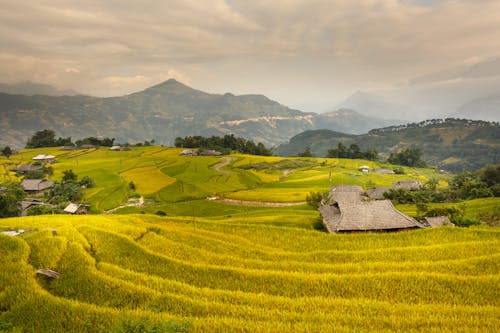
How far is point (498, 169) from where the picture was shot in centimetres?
6756

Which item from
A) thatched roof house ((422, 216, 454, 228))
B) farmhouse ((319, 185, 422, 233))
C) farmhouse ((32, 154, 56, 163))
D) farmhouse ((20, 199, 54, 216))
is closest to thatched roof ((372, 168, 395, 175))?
thatched roof house ((422, 216, 454, 228))

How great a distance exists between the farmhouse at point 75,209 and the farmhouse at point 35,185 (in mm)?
23139

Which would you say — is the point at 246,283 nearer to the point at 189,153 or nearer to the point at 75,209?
the point at 75,209

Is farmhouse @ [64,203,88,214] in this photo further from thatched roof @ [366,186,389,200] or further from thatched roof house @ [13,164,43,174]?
thatched roof @ [366,186,389,200]

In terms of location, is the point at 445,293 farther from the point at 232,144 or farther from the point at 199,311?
the point at 232,144

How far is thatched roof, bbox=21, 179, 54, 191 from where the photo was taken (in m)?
66.0

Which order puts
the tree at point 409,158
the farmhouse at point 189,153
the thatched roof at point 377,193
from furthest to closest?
the tree at point 409,158 → the farmhouse at point 189,153 → the thatched roof at point 377,193

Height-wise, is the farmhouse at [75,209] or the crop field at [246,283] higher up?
the crop field at [246,283]

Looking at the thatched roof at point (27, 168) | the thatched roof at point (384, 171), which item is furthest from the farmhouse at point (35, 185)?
the thatched roof at point (384, 171)

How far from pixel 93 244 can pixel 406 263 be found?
16932mm

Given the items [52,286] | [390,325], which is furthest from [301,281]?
[52,286]

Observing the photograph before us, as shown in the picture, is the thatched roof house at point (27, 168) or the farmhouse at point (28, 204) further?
the thatched roof house at point (27, 168)

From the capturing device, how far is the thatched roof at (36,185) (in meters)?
66.0

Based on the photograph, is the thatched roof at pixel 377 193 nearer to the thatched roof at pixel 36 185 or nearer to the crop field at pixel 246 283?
the crop field at pixel 246 283
